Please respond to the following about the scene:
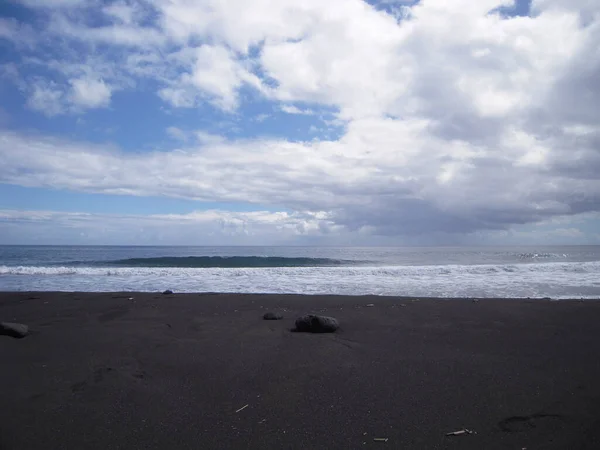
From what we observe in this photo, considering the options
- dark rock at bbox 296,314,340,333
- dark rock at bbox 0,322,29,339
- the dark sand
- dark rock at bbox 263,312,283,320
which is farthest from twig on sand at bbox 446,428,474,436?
dark rock at bbox 0,322,29,339

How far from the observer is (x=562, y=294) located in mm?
12297

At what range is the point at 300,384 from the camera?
12.8 ft

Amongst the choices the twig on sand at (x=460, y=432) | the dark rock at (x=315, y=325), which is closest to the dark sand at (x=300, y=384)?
the twig on sand at (x=460, y=432)

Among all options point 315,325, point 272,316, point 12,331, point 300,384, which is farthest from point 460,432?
point 12,331

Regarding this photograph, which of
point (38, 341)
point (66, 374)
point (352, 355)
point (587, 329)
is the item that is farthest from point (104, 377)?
point (587, 329)

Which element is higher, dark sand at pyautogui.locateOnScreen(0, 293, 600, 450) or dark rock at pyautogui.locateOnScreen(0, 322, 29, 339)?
dark rock at pyautogui.locateOnScreen(0, 322, 29, 339)

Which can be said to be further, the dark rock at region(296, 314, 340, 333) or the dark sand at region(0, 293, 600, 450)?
the dark rock at region(296, 314, 340, 333)

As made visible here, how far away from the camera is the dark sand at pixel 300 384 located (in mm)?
2855

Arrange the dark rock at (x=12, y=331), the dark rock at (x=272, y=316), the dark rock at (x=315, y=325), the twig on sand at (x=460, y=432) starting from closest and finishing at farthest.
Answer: the twig on sand at (x=460, y=432), the dark rock at (x=12, y=331), the dark rock at (x=315, y=325), the dark rock at (x=272, y=316)

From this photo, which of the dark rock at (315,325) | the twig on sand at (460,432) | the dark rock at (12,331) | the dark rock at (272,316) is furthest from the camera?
the dark rock at (272,316)

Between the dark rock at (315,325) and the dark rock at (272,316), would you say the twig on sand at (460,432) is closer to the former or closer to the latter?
the dark rock at (315,325)

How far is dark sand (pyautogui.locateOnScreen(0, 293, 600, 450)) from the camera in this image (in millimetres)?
2855

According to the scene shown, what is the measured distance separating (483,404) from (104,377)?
12.6 feet

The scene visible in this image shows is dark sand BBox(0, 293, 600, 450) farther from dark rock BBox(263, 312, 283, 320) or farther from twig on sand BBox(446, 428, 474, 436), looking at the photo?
dark rock BBox(263, 312, 283, 320)
